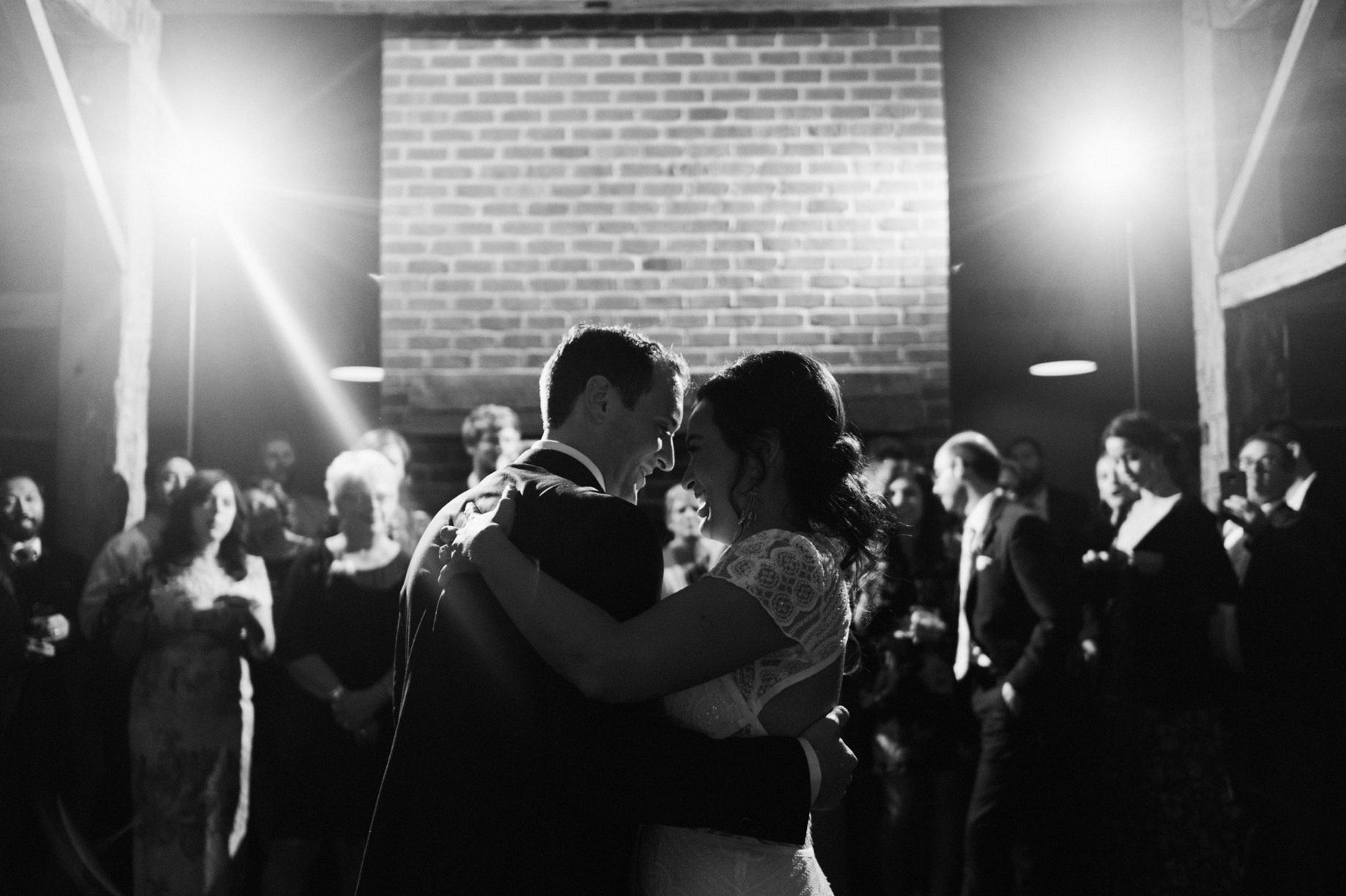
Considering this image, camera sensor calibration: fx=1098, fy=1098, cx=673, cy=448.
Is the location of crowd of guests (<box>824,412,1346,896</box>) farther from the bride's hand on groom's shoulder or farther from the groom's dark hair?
the bride's hand on groom's shoulder

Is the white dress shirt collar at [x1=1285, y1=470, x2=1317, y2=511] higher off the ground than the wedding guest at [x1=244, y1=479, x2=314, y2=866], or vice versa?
the white dress shirt collar at [x1=1285, y1=470, x2=1317, y2=511]

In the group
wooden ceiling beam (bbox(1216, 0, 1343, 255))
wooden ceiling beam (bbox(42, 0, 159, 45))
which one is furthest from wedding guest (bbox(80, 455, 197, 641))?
wooden ceiling beam (bbox(1216, 0, 1343, 255))

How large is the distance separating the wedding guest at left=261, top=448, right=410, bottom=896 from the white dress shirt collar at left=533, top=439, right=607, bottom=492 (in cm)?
175

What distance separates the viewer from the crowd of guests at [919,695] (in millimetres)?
3520

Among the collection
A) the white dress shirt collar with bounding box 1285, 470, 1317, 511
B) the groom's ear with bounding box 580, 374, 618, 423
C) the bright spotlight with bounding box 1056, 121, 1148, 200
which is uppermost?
the bright spotlight with bounding box 1056, 121, 1148, 200

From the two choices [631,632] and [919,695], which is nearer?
[631,632]

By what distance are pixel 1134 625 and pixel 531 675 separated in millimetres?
2569

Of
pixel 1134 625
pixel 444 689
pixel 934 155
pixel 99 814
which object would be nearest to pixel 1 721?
pixel 99 814

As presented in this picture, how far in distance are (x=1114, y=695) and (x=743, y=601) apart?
2.53 meters

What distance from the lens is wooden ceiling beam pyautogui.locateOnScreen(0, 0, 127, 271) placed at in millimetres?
4074

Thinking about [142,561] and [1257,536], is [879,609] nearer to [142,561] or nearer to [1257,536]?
[1257,536]

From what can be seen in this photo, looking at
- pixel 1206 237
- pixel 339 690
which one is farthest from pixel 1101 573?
pixel 339 690

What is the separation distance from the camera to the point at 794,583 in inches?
70.4

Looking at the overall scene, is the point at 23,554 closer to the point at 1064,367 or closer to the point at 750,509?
the point at 750,509
